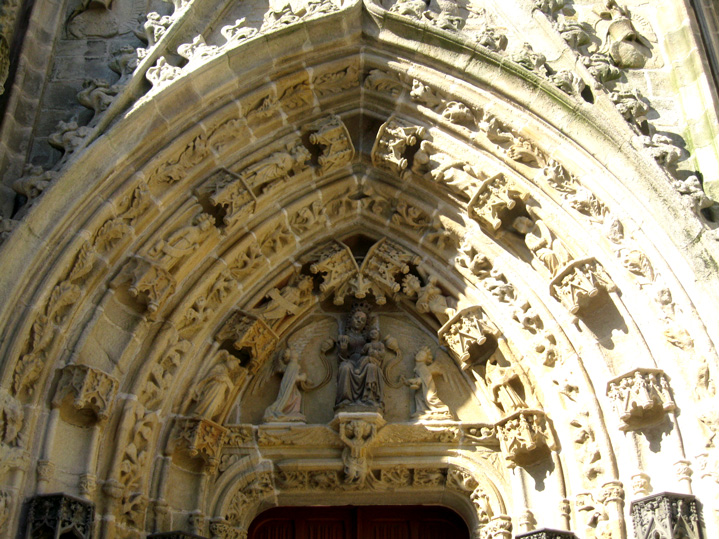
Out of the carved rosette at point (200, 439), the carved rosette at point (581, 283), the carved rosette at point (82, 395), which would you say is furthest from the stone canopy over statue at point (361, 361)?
the carved rosette at point (82, 395)

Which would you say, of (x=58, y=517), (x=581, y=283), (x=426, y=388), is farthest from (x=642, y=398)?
(x=58, y=517)

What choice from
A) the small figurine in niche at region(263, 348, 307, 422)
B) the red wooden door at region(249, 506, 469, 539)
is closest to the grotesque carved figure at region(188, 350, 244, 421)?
the small figurine in niche at region(263, 348, 307, 422)

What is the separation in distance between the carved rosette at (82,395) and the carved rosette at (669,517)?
3.64 meters

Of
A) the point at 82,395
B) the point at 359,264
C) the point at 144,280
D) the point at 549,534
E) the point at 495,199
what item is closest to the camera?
the point at 82,395

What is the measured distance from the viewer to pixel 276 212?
8.21 meters

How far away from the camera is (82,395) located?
661 cm

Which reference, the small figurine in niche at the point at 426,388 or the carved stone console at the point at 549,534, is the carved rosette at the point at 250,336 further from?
the carved stone console at the point at 549,534

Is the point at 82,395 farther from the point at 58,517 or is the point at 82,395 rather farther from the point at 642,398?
the point at 642,398

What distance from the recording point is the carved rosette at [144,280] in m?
7.23

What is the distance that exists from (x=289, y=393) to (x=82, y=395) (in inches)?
74.4

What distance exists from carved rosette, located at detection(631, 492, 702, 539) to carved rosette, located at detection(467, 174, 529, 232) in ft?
8.29

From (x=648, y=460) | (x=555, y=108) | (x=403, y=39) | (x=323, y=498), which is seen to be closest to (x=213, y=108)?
(x=403, y=39)

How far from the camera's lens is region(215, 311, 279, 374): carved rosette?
7875mm

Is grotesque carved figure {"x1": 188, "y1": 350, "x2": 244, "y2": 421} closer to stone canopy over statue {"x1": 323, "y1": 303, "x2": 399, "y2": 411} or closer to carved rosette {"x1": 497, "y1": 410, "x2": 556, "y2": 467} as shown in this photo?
stone canopy over statue {"x1": 323, "y1": 303, "x2": 399, "y2": 411}
